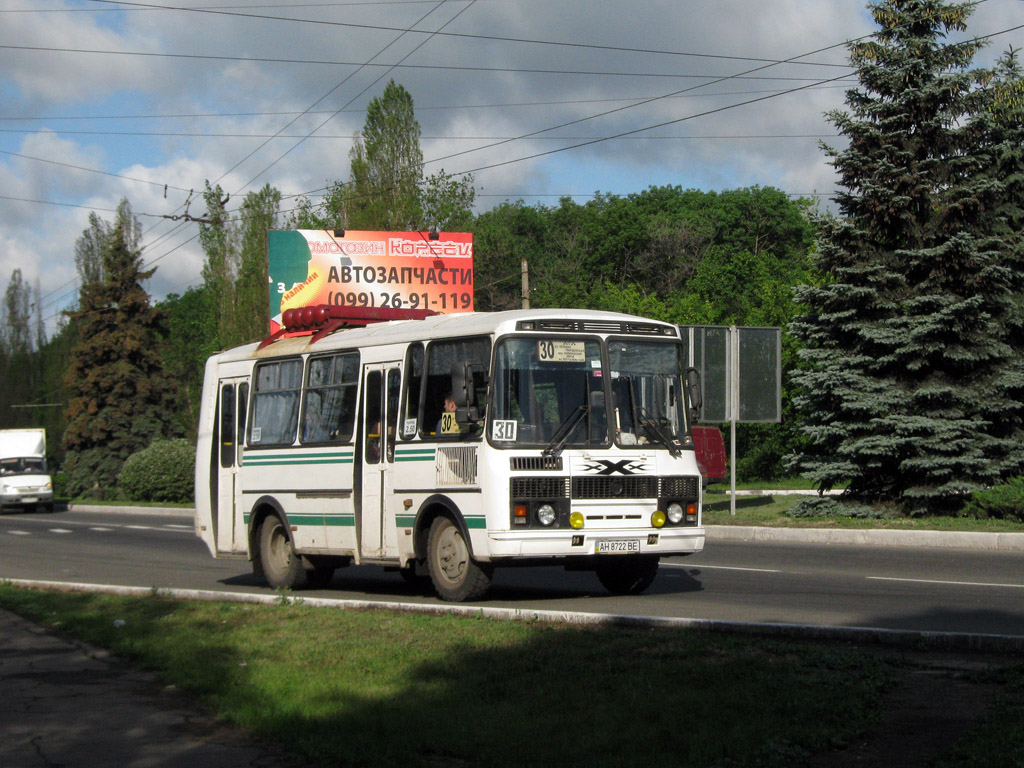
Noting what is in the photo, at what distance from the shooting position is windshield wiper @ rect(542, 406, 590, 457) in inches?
464

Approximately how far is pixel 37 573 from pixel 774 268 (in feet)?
175

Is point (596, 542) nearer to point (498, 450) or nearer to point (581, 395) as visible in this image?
point (498, 450)

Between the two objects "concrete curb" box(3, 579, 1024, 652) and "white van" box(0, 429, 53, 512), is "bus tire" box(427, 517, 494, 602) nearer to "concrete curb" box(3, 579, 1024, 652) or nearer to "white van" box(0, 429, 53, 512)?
"concrete curb" box(3, 579, 1024, 652)

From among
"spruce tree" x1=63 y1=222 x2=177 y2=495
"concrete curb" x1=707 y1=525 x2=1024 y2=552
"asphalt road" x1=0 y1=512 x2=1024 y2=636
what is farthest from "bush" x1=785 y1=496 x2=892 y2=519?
"spruce tree" x1=63 y1=222 x2=177 y2=495

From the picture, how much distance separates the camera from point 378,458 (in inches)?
533

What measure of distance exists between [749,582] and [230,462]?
22.3ft

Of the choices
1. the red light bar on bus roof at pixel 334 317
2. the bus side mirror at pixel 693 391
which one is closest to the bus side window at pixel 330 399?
the red light bar on bus roof at pixel 334 317

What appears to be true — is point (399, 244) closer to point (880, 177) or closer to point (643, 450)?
point (880, 177)

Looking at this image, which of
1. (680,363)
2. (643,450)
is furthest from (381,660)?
(680,363)

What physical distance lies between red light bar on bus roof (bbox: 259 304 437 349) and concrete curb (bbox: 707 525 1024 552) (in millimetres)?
8623

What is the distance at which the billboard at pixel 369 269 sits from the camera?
39656 mm

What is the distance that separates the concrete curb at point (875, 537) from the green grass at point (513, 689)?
10727mm

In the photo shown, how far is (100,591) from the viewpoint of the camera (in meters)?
14.4

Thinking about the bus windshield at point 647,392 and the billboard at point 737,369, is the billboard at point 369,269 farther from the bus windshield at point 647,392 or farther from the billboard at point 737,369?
the bus windshield at point 647,392
